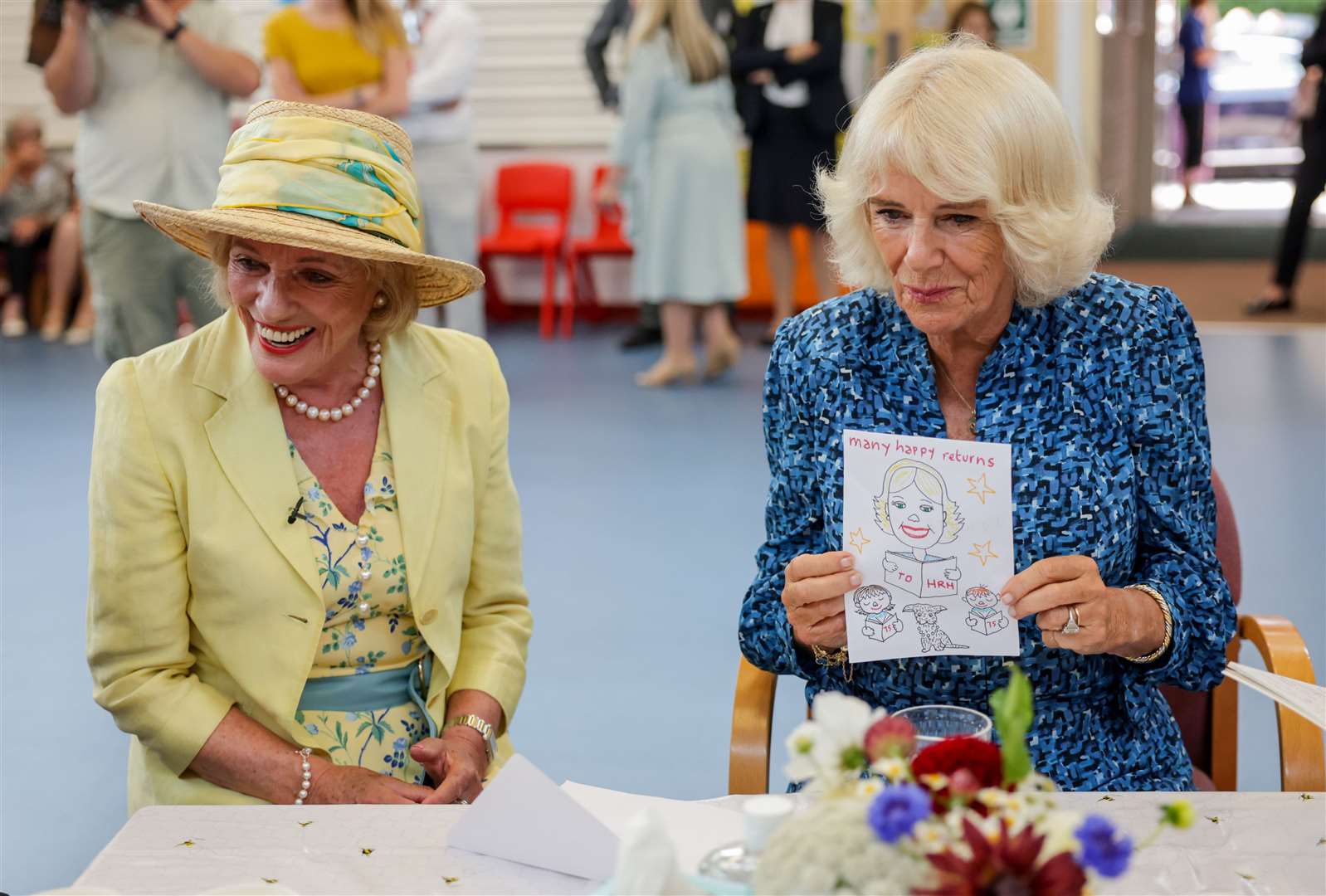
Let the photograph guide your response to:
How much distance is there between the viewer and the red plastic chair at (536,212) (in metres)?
9.41

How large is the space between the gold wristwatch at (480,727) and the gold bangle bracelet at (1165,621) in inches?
35.8

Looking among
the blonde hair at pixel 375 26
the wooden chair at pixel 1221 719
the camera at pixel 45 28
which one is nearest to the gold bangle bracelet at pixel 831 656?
the wooden chair at pixel 1221 719

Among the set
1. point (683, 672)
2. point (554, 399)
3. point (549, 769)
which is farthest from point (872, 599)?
point (554, 399)

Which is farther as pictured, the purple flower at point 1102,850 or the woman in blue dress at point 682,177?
the woman in blue dress at point 682,177

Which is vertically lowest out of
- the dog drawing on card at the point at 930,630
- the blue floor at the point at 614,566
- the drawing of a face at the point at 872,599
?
the blue floor at the point at 614,566

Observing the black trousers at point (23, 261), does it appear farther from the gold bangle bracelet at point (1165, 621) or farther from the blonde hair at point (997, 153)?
the gold bangle bracelet at point (1165, 621)

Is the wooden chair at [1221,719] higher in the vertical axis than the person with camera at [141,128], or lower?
lower

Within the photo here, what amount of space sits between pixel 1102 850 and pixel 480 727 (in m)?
1.38

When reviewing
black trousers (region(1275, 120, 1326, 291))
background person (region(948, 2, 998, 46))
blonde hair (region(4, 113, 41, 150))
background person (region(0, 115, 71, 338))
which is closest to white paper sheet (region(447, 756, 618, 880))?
background person (region(948, 2, 998, 46))

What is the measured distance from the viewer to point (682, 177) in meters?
7.34

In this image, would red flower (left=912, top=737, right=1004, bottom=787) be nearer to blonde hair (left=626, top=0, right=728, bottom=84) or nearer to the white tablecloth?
the white tablecloth

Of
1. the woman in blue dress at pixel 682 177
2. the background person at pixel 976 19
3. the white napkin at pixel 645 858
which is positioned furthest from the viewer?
the background person at pixel 976 19

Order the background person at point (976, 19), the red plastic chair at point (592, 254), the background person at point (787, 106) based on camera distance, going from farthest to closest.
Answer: the red plastic chair at point (592, 254)
the background person at point (976, 19)
the background person at point (787, 106)

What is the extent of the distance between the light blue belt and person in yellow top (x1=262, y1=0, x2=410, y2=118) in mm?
4484
